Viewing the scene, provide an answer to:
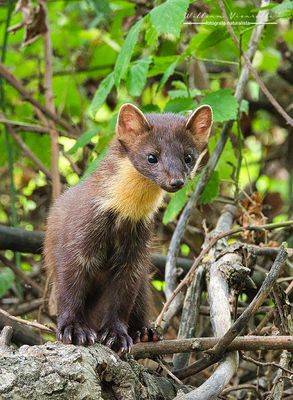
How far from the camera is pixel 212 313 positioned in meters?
4.25

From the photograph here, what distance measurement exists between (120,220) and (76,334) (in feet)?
2.15

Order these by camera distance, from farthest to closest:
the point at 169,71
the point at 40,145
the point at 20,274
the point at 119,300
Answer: the point at 40,145, the point at 20,274, the point at 169,71, the point at 119,300

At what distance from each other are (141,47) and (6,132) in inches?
47.2

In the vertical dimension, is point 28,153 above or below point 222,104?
below

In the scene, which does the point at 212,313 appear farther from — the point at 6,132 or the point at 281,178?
the point at 281,178

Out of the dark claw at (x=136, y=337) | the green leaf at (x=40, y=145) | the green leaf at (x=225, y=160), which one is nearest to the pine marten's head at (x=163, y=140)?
the dark claw at (x=136, y=337)

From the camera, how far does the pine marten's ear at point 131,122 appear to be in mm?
4586

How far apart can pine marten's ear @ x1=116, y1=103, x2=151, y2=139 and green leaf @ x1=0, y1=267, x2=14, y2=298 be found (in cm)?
149

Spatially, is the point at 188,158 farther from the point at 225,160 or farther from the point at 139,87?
the point at 225,160

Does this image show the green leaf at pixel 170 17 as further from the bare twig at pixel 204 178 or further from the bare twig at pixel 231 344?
the bare twig at pixel 231 344

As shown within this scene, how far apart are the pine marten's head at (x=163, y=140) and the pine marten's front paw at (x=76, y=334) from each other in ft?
2.57

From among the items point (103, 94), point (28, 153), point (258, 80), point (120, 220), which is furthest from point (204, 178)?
point (28, 153)

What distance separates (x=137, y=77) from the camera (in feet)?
17.4

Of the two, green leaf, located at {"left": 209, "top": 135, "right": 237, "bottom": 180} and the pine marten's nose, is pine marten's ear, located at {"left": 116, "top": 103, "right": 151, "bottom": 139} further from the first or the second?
green leaf, located at {"left": 209, "top": 135, "right": 237, "bottom": 180}
